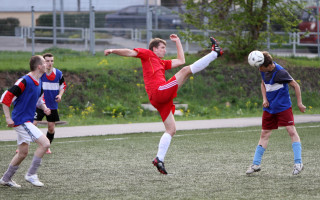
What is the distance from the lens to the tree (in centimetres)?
1994

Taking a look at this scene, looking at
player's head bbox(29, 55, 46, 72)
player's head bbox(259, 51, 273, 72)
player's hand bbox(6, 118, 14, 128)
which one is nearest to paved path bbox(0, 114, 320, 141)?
player's head bbox(29, 55, 46, 72)

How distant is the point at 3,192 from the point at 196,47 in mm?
15276

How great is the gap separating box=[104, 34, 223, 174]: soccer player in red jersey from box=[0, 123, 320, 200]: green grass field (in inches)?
21.8

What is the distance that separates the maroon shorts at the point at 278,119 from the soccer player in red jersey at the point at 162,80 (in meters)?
1.17

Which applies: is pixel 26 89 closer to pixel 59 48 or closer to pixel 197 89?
pixel 197 89

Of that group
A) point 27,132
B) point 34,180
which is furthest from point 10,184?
point 27,132

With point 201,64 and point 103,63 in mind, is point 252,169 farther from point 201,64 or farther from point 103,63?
point 103,63

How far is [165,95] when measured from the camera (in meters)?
7.70

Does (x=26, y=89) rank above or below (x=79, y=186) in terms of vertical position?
above

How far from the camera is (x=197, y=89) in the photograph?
19.1 metres

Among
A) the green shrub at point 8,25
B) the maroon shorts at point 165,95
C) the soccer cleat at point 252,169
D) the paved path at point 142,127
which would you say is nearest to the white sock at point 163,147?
the maroon shorts at point 165,95

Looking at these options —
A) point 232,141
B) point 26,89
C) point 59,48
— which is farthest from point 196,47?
point 26,89

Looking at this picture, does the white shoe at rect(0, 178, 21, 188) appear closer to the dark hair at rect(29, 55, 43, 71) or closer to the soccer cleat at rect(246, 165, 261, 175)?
the dark hair at rect(29, 55, 43, 71)

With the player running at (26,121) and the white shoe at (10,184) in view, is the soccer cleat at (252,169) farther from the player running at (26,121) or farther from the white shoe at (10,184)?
the white shoe at (10,184)
